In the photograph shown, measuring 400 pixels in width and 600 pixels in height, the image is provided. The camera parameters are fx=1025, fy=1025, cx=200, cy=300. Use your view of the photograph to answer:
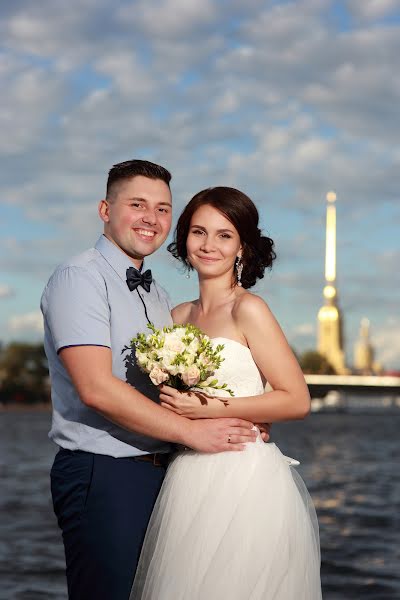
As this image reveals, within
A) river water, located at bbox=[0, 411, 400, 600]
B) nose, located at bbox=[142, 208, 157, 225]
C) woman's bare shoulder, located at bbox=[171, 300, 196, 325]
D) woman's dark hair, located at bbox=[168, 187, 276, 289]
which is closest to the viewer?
nose, located at bbox=[142, 208, 157, 225]

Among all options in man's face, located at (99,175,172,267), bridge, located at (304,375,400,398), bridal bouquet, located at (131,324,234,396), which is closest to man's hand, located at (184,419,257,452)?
bridal bouquet, located at (131,324,234,396)

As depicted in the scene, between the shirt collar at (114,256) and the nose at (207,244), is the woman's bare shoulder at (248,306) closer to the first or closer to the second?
the nose at (207,244)

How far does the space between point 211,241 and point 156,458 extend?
3.53 feet

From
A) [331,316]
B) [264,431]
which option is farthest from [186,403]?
[331,316]

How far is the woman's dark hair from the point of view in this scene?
15.9ft

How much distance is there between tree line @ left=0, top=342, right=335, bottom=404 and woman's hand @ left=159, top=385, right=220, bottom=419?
103 metres

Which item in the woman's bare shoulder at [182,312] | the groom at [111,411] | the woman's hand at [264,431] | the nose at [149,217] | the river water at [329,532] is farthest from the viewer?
the river water at [329,532]

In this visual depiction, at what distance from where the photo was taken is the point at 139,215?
452 centimetres

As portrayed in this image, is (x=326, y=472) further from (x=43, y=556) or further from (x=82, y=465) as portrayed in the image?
(x=82, y=465)

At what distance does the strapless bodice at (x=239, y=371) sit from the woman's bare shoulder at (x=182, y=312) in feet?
1.32

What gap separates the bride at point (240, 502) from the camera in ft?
14.3

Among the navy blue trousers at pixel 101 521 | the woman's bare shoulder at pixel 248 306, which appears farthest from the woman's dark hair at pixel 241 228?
the navy blue trousers at pixel 101 521

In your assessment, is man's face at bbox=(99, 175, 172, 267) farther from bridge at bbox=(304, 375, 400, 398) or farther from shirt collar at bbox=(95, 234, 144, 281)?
bridge at bbox=(304, 375, 400, 398)

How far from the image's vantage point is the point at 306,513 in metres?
4.61
